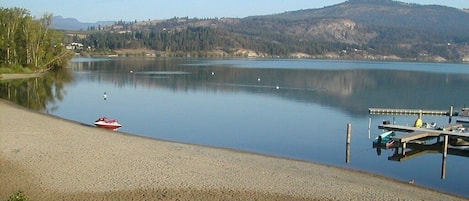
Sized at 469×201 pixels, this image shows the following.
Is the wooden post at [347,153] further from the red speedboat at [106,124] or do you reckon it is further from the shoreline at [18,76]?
the shoreline at [18,76]

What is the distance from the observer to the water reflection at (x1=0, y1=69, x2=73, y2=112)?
40.3m

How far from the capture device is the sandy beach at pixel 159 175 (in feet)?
49.5

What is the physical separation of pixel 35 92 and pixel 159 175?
117 ft

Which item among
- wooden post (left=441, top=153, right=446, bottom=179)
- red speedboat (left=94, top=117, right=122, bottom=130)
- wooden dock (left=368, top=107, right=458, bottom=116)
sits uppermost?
red speedboat (left=94, top=117, right=122, bottom=130)

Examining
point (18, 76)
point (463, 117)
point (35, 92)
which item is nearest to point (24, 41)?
point (18, 76)

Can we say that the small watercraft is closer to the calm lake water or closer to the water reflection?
the calm lake water

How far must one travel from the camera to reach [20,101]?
134 ft

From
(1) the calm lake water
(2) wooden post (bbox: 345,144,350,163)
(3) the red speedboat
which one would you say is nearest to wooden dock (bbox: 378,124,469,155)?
(1) the calm lake water

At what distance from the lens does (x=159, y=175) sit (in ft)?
55.0

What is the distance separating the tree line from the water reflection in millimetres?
6386

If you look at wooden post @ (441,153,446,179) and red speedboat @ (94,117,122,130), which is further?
red speedboat @ (94,117,122,130)

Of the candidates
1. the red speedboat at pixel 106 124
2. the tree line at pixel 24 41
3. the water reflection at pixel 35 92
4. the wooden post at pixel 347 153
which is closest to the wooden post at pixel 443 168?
the wooden post at pixel 347 153

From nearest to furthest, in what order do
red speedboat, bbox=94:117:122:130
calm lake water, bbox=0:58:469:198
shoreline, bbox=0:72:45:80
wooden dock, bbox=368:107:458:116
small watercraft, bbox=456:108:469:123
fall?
calm lake water, bbox=0:58:469:198
red speedboat, bbox=94:117:122:130
small watercraft, bbox=456:108:469:123
wooden dock, bbox=368:107:458:116
shoreline, bbox=0:72:45:80

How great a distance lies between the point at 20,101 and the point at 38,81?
19.8m
